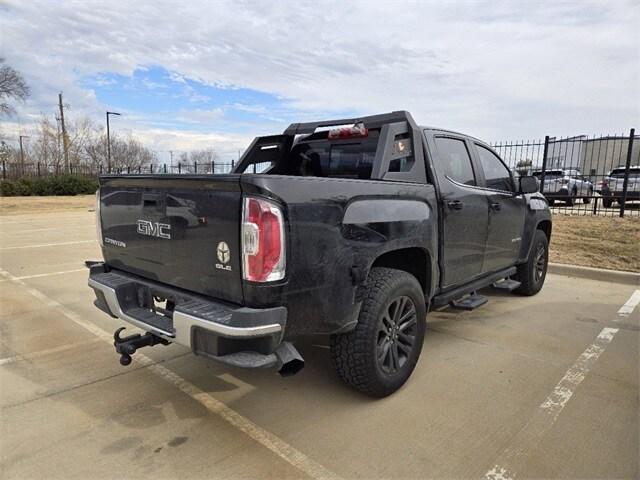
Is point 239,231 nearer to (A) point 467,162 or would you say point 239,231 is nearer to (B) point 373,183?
(B) point 373,183

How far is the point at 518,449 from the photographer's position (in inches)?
101

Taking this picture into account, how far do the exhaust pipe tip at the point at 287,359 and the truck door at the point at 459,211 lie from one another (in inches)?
64.0

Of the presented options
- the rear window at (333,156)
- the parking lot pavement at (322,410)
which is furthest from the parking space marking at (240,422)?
the rear window at (333,156)

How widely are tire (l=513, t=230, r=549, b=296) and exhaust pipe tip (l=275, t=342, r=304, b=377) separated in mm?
3824

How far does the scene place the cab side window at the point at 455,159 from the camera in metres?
3.91

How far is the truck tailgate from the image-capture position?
2.44 meters

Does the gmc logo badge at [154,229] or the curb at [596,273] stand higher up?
the gmc logo badge at [154,229]

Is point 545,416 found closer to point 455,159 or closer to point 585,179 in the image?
point 455,159

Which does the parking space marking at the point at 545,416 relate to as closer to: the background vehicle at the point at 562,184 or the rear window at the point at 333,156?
the rear window at the point at 333,156

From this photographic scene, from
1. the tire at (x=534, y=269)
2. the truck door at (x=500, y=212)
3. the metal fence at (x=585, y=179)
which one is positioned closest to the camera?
the truck door at (x=500, y=212)

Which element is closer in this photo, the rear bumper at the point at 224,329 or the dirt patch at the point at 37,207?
the rear bumper at the point at 224,329

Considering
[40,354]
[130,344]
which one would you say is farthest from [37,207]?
[130,344]

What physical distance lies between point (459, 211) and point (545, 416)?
1.63m

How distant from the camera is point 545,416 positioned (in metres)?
2.91
